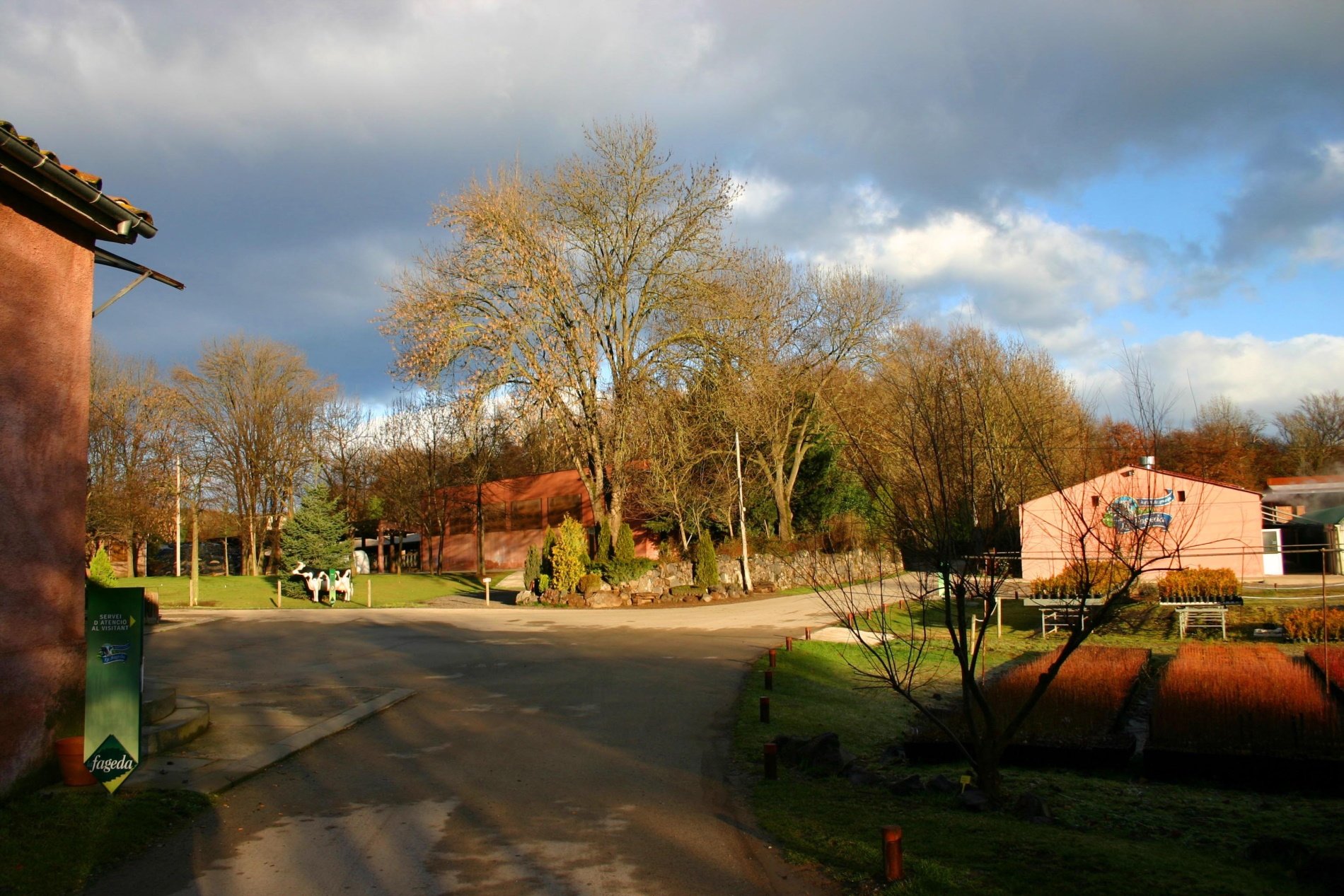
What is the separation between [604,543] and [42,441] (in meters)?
28.1

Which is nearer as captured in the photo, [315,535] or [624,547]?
[624,547]

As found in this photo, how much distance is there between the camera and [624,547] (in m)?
35.3

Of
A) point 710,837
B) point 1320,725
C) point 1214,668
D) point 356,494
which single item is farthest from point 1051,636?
point 356,494

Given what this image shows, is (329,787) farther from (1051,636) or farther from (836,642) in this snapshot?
(1051,636)

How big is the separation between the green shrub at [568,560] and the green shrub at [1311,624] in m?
21.9

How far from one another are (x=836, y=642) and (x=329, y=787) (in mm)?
13614

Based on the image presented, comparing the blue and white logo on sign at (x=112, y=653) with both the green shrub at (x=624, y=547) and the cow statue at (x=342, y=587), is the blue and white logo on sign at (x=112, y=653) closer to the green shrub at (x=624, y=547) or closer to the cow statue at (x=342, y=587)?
the green shrub at (x=624, y=547)

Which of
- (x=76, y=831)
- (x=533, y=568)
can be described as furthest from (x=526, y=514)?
(x=76, y=831)

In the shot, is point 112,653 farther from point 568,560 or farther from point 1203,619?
point 568,560

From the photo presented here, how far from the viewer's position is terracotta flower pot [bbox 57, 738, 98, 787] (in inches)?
→ 290

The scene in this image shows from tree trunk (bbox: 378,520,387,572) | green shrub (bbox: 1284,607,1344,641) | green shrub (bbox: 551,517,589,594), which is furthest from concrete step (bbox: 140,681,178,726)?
tree trunk (bbox: 378,520,387,572)

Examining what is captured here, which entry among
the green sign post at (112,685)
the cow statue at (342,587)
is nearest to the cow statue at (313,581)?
the cow statue at (342,587)

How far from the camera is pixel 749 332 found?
124 feet

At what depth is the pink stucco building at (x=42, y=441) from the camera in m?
7.13
